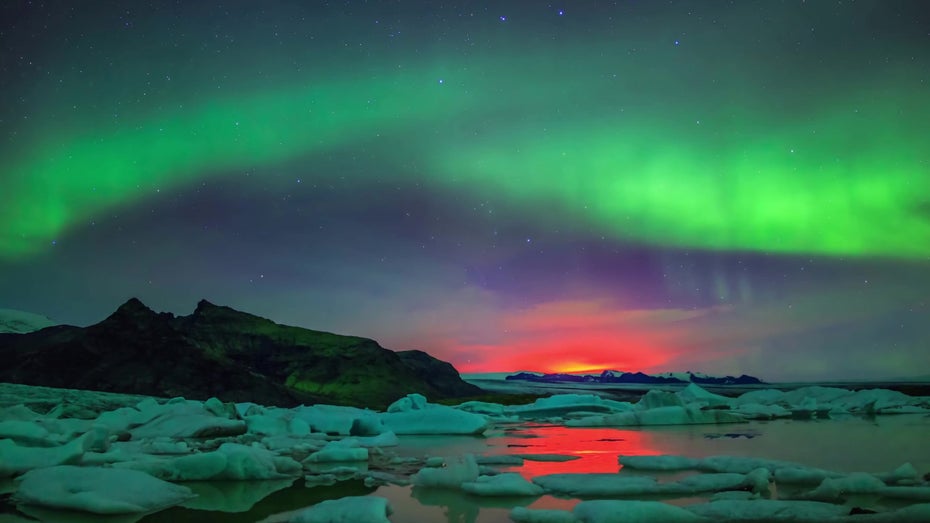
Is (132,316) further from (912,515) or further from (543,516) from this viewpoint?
(912,515)

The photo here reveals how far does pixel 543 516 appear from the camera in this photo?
5.37m

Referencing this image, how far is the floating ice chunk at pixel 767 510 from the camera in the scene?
5.34 meters

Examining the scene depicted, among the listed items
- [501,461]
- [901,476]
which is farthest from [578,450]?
[901,476]

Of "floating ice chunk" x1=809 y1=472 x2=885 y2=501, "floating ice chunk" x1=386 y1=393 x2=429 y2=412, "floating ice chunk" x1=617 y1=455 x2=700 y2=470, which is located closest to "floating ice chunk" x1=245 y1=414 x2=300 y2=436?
"floating ice chunk" x1=386 y1=393 x2=429 y2=412

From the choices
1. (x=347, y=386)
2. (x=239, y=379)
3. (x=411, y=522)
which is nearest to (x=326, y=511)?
(x=411, y=522)

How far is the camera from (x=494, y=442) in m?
15.6

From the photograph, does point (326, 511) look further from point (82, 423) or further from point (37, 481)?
point (82, 423)

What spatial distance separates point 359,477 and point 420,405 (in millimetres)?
18337

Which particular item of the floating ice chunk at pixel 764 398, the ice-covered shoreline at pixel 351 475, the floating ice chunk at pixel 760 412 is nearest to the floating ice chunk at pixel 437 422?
the ice-covered shoreline at pixel 351 475

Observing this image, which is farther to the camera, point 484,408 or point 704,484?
point 484,408

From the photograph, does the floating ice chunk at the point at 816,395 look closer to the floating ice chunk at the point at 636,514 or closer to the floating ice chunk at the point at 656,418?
the floating ice chunk at the point at 656,418

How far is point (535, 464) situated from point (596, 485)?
3.13 m

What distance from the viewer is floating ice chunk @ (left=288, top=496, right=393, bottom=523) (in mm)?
5334

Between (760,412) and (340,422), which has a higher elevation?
(340,422)
